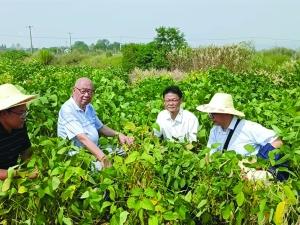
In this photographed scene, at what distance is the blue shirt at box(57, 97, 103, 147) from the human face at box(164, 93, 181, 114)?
2.64 ft

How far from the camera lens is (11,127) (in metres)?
3.44

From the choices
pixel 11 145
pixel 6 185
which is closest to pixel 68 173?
pixel 6 185

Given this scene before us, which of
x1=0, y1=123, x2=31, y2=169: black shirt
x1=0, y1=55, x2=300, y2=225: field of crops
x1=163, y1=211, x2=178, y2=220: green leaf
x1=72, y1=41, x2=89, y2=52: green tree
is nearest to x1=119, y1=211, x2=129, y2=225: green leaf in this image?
x1=0, y1=55, x2=300, y2=225: field of crops

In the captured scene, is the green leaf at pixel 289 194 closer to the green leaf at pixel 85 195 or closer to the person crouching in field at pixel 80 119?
the green leaf at pixel 85 195

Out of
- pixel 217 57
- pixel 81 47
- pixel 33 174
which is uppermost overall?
pixel 33 174

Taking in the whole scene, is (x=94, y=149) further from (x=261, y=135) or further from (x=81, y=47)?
(x=81, y=47)

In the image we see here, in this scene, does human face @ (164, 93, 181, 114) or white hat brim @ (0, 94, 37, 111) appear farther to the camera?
human face @ (164, 93, 181, 114)

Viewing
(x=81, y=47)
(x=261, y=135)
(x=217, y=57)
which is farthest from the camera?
(x=81, y=47)

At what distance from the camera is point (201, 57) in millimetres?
17250

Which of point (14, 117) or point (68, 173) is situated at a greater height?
point (14, 117)

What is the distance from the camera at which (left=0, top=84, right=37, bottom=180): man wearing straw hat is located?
3.39 meters

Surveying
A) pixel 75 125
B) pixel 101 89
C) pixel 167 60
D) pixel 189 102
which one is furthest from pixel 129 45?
pixel 75 125

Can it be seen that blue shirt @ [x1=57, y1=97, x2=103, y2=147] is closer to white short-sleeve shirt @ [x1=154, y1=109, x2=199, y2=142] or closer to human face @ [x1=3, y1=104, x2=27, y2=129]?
white short-sleeve shirt @ [x1=154, y1=109, x2=199, y2=142]

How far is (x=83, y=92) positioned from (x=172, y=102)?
0.97 metres
